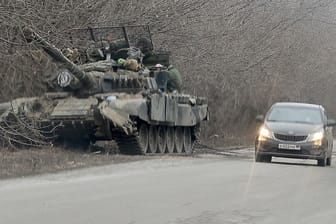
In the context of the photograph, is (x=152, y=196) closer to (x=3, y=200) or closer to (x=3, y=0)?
(x=3, y=200)

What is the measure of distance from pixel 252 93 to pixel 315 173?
959 inches

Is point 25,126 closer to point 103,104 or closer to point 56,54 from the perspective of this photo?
point 56,54

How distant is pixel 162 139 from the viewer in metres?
23.7

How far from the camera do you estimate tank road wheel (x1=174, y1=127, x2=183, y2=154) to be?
Answer: 2486 centimetres

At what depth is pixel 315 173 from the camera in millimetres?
16594

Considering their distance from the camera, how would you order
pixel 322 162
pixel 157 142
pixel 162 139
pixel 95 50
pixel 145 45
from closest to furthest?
1. pixel 322 162
2. pixel 157 142
3. pixel 95 50
4. pixel 162 139
5. pixel 145 45

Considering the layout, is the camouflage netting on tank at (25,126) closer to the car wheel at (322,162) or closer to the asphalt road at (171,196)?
the asphalt road at (171,196)

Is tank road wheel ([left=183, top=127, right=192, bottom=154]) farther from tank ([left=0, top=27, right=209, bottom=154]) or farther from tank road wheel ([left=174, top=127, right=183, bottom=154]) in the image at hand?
tank ([left=0, top=27, right=209, bottom=154])

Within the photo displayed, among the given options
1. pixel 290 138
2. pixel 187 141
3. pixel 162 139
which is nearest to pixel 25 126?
pixel 162 139

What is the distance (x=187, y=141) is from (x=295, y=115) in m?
6.80

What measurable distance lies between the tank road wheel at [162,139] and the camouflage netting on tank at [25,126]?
11.3 feet

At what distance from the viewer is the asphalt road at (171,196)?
32.5 ft

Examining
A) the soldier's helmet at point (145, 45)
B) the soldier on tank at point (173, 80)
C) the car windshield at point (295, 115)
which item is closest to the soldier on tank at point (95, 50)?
the soldier's helmet at point (145, 45)

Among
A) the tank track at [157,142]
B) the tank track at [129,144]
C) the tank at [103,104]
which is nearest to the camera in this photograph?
the tank at [103,104]
